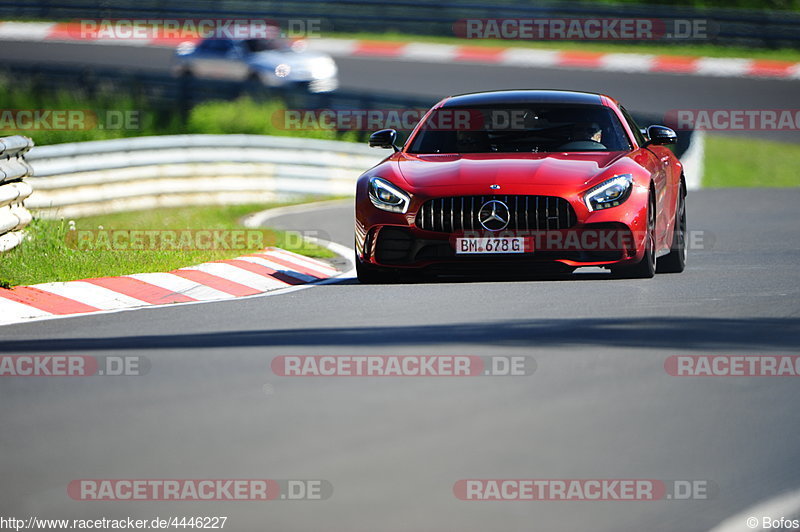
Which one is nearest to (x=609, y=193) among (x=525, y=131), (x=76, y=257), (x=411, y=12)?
(x=525, y=131)

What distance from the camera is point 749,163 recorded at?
86.8 feet

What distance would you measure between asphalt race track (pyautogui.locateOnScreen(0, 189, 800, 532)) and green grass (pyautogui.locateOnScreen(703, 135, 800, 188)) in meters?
16.5

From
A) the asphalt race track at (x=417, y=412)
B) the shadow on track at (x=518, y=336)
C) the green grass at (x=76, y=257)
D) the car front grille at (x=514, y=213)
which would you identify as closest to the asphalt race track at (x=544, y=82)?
the green grass at (x=76, y=257)

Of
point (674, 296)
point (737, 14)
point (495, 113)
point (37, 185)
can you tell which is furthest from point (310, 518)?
point (737, 14)

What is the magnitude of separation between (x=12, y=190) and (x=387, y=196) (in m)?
3.46

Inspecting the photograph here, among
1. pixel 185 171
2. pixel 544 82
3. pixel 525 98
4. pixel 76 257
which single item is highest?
pixel 525 98

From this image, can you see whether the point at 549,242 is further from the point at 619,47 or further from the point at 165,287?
the point at 619,47

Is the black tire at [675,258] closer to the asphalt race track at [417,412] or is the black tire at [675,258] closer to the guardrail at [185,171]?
the asphalt race track at [417,412]

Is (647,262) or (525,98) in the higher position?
(525,98)

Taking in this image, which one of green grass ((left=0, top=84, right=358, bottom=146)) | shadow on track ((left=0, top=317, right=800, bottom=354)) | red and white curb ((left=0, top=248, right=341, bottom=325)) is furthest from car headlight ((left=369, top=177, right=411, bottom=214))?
green grass ((left=0, top=84, right=358, bottom=146))

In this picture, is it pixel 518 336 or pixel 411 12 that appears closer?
pixel 518 336

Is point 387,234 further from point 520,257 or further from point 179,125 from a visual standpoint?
point 179,125

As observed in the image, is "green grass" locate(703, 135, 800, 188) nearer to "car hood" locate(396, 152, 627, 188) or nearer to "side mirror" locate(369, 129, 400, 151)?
"side mirror" locate(369, 129, 400, 151)

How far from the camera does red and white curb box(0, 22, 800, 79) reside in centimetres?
3253
